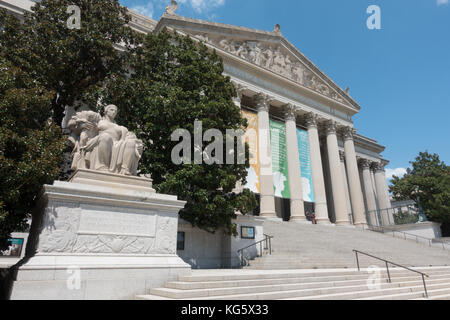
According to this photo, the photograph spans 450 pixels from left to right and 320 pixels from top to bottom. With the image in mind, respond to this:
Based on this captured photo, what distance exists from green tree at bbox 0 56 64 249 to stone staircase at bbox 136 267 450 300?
4076 mm

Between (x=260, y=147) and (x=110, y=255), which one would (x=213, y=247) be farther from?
(x=260, y=147)

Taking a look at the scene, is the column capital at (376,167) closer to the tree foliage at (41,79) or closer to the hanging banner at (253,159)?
the hanging banner at (253,159)

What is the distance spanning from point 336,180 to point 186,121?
19.4 metres

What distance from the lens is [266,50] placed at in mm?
27172

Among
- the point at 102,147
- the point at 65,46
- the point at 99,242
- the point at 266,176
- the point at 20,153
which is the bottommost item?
the point at 99,242

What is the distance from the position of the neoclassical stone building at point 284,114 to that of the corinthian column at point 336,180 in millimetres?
84

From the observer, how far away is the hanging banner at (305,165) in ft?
82.1

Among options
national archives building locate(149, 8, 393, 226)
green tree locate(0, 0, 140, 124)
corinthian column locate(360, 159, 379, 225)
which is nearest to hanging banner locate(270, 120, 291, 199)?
national archives building locate(149, 8, 393, 226)

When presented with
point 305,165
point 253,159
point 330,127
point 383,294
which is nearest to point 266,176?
point 253,159

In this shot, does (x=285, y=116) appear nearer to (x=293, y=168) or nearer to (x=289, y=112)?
(x=289, y=112)

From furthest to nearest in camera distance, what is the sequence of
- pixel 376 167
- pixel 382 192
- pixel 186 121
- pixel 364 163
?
pixel 376 167
pixel 364 163
pixel 382 192
pixel 186 121

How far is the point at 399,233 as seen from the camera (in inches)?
1023

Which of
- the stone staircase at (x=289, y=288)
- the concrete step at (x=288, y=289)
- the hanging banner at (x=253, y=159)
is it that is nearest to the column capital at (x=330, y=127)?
the hanging banner at (x=253, y=159)
